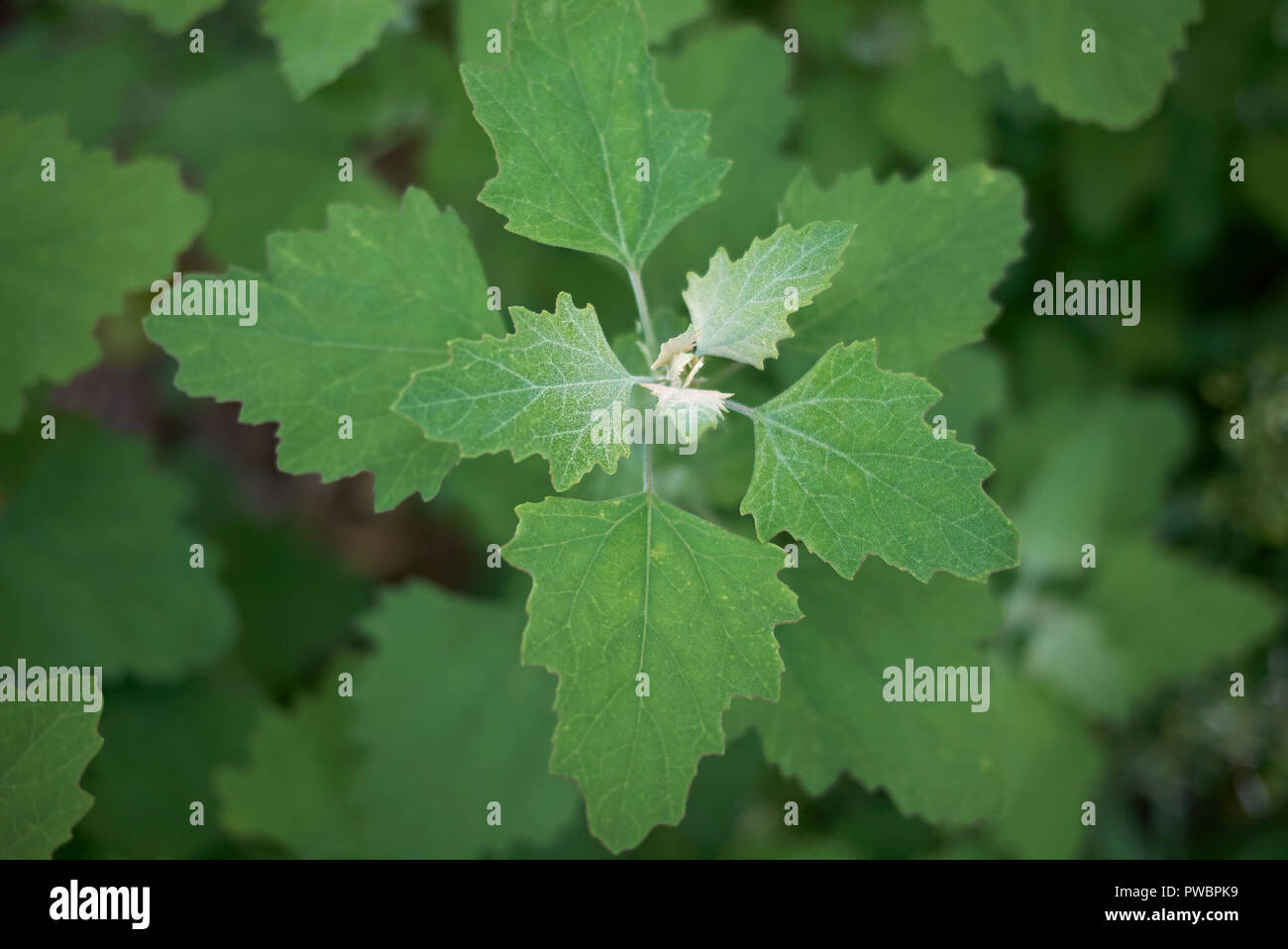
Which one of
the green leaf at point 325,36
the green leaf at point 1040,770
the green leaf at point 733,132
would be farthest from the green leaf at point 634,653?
the green leaf at point 1040,770

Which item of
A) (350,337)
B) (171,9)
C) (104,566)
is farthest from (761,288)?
(104,566)

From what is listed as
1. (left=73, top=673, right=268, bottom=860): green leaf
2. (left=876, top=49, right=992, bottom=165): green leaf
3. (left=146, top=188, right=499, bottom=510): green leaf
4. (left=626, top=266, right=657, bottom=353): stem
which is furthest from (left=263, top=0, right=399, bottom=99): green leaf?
(left=73, top=673, right=268, bottom=860): green leaf

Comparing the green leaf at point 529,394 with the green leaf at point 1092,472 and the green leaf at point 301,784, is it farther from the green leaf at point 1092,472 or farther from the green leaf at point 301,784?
the green leaf at point 1092,472

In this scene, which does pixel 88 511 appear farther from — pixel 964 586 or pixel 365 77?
pixel 964 586

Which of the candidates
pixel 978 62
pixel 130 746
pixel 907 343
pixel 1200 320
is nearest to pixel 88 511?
pixel 130 746

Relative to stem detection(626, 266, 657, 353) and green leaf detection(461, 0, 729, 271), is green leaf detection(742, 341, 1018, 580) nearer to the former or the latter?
stem detection(626, 266, 657, 353)

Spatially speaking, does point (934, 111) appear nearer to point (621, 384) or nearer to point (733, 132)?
point (733, 132)

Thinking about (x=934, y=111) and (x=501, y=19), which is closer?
(x=501, y=19)
